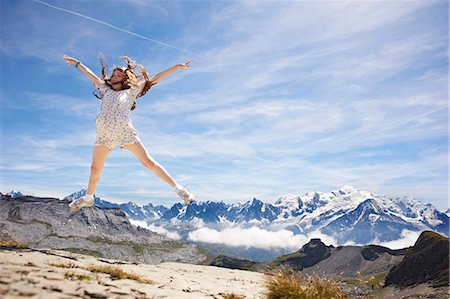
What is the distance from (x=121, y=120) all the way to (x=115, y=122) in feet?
0.56

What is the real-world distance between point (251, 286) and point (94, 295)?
596 centimetres

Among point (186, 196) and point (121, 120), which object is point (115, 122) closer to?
point (121, 120)

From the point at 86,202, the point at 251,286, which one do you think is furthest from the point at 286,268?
the point at 86,202

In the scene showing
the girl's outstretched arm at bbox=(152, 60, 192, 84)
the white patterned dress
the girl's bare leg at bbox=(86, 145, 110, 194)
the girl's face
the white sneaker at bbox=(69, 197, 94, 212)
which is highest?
the girl's outstretched arm at bbox=(152, 60, 192, 84)

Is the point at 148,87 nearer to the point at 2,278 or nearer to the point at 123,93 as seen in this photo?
the point at 123,93

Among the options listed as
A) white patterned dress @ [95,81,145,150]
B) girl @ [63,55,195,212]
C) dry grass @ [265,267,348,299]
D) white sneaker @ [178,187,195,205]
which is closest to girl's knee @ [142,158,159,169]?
girl @ [63,55,195,212]

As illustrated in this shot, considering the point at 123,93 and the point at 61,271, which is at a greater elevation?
the point at 123,93

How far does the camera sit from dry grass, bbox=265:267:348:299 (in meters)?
7.87

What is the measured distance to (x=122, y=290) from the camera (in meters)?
6.43

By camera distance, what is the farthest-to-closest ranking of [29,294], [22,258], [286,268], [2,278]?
Result: 1. [286,268]
2. [22,258]
3. [2,278]
4. [29,294]

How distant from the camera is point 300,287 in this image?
809cm

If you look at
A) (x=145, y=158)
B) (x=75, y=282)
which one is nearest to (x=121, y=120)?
(x=145, y=158)

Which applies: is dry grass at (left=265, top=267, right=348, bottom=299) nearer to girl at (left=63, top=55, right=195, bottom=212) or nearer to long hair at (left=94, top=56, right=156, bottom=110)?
girl at (left=63, top=55, right=195, bottom=212)

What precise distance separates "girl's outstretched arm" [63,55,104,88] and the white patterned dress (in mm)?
802
